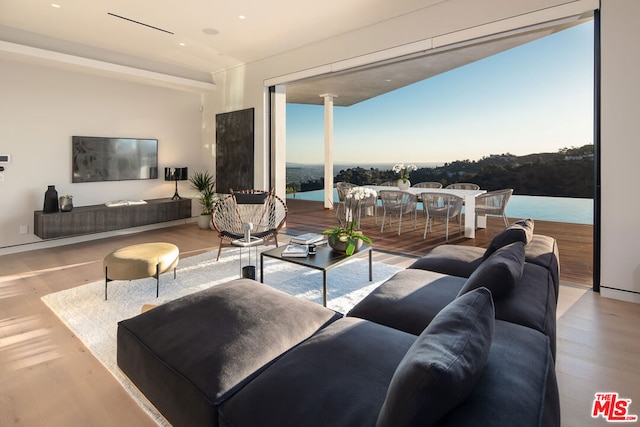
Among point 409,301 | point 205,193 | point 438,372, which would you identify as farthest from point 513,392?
point 205,193

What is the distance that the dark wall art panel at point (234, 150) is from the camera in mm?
6625

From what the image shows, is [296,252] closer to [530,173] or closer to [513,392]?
[513,392]

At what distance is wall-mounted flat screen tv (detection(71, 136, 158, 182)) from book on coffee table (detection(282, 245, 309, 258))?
4355 millimetres

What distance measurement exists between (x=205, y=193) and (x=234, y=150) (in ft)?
3.43

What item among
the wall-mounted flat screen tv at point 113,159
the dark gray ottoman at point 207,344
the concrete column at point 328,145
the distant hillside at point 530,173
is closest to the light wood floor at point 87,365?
the dark gray ottoman at point 207,344

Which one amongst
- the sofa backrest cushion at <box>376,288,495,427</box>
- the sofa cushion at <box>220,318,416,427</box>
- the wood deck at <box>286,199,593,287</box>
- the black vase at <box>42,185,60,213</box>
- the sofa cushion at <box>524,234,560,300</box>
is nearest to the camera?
the sofa backrest cushion at <box>376,288,495,427</box>

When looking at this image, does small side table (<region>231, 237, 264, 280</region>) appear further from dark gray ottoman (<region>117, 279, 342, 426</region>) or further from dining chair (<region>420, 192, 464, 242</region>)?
dining chair (<region>420, 192, 464, 242</region>)

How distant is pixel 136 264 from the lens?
335 centimetres

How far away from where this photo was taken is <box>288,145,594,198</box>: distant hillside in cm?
790

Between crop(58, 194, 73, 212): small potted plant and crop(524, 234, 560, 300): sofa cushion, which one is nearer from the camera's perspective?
crop(524, 234, 560, 300): sofa cushion

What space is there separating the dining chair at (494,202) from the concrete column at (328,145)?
14.6 feet

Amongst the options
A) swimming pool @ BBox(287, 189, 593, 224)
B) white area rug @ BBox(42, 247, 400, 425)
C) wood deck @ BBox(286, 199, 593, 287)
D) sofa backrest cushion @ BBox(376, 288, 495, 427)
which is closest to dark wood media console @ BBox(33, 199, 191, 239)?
white area rug @ BBox(42, 247, 400, 425)

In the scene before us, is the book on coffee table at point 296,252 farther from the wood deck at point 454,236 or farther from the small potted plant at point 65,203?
the small potted plant at point 65,203
